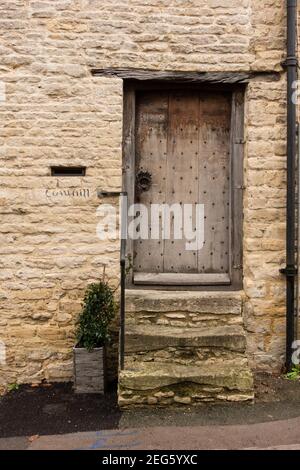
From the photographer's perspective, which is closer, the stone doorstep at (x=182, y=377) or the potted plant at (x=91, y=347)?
the stone doorstep at (x=182, y=377)

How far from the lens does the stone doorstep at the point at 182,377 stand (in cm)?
342

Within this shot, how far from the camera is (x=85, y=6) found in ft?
13.5

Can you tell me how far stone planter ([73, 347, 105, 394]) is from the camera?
12.5 feet

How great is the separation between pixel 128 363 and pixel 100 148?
2.14 meters

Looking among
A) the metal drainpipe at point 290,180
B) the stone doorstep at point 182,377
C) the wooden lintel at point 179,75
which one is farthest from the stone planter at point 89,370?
the wooden lintel at point 179,75

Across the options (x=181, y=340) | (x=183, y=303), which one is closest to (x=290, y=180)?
(x=183, y=303)

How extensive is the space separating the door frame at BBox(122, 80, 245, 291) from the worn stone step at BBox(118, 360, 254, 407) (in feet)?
3.42

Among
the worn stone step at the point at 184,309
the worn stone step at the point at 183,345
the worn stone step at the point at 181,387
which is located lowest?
the worn stone step at the point at 181,387

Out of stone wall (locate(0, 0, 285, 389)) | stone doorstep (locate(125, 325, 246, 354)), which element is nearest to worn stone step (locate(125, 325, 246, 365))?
stone doorstep (locate(125, 325, 246, 354))

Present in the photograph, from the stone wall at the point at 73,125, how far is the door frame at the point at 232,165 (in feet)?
0.50

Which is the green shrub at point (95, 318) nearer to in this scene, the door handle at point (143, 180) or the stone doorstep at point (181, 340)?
the stone doorstep at point (181, 340)
